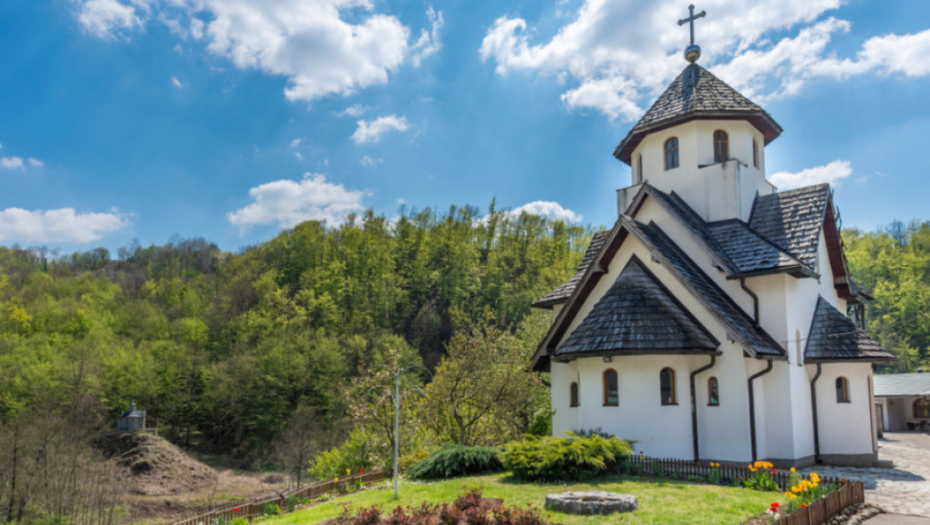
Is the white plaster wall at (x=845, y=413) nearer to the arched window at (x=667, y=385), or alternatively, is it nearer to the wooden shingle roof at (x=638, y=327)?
the wooden shingle roof at (x=638, y=327)

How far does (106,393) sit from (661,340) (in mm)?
56466

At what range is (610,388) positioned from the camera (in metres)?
15.9

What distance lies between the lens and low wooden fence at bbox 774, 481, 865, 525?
8.44m

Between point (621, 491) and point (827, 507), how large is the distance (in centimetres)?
355

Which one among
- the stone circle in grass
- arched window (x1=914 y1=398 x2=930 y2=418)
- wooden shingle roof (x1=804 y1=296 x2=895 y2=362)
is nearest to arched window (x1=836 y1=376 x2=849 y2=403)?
wooden shingle roof (x1=804 y1=296 x2=895 y2=362)

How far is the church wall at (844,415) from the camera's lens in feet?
55.0

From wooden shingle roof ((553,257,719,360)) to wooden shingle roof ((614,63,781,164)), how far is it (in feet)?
20.3

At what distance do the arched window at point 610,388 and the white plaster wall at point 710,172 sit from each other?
6830 mm

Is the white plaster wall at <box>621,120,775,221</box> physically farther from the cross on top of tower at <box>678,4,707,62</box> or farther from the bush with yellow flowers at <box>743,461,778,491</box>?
the bush with yellow flowers at <box>743,461,778,491</box>

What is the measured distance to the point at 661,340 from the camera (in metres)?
14.7

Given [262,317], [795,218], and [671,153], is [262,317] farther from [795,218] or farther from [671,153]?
[795,218]

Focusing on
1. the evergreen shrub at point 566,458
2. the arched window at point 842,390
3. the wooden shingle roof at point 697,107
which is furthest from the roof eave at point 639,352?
the wooden shingle roof at point 697,107

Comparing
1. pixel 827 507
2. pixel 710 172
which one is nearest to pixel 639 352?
pixel 827 507

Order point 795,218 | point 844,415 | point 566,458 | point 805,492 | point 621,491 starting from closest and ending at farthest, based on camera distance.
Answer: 1. point 805,492
2. point 621,491
3. point 566,458
4. point 844,415
5. point 795,218
